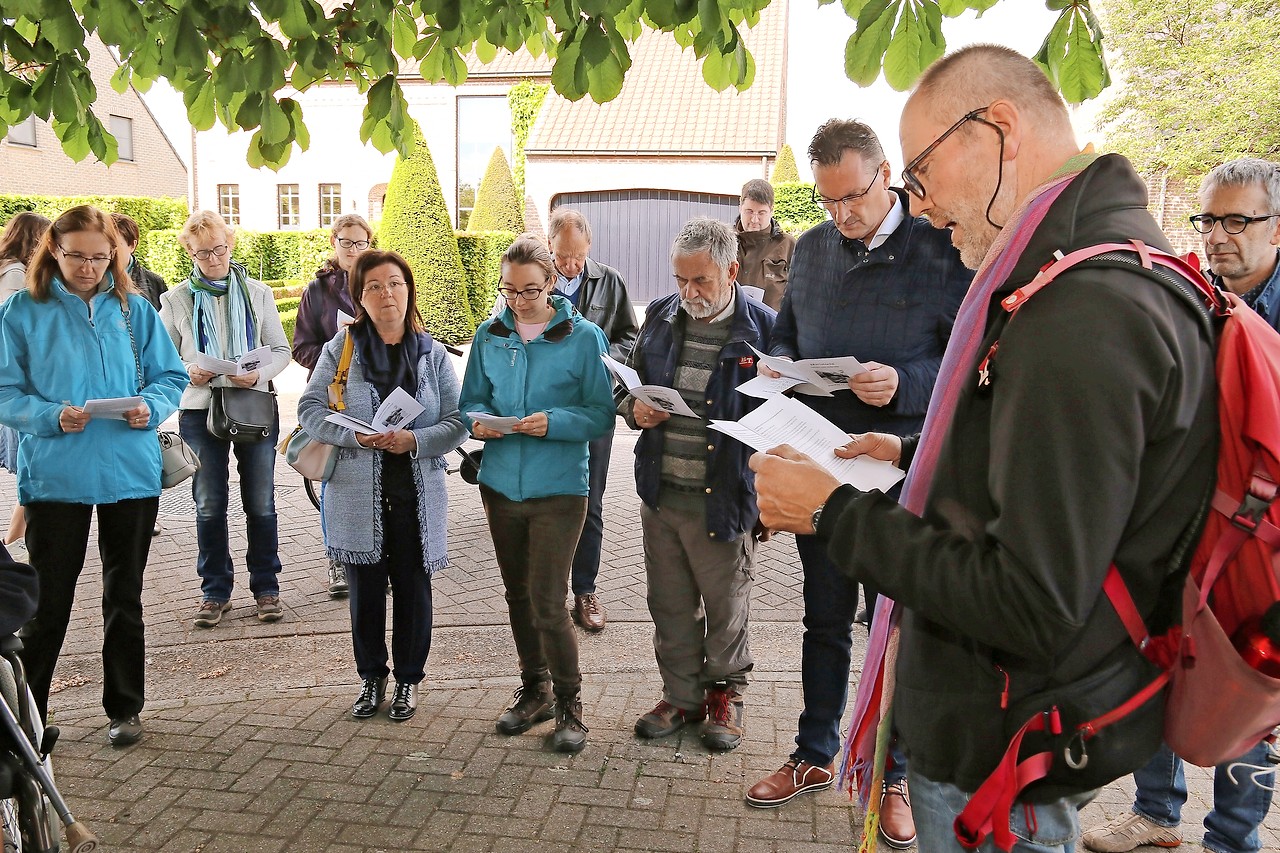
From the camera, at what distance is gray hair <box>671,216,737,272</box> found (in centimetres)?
398

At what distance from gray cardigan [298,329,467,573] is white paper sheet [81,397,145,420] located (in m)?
0.69

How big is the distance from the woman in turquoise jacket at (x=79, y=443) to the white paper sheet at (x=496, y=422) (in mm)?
1470

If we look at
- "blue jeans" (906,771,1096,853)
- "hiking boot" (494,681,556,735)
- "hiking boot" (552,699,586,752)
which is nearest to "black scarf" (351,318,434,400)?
"hiking boot" (494,681,556,735)

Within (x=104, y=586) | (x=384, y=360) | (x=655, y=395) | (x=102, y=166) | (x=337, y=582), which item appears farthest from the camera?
(x=102, y=166)

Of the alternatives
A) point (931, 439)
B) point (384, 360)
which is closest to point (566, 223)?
point (384, 360)

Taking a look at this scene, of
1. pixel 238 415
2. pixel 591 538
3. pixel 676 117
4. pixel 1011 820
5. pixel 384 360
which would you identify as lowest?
pixel 591 538

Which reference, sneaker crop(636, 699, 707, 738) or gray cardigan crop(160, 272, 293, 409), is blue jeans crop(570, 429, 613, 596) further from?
gray cardigan crop(160, 272, 293, 409)

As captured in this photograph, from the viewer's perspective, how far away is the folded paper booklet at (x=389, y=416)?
4.21m

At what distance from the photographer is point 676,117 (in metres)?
29.2

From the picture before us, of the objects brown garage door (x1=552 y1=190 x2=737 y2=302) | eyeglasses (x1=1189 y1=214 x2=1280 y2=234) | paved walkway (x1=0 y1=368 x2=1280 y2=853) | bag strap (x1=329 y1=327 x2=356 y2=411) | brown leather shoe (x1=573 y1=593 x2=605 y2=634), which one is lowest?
paved walkway (x1=0 y1=368 x2=1280 y2=853)

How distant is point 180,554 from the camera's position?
22.4 feet

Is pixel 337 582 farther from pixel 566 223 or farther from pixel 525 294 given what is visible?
pixel 525 294

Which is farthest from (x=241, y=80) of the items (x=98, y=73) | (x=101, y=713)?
(x=98, y=73)

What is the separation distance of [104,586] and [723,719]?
2.74 metres
